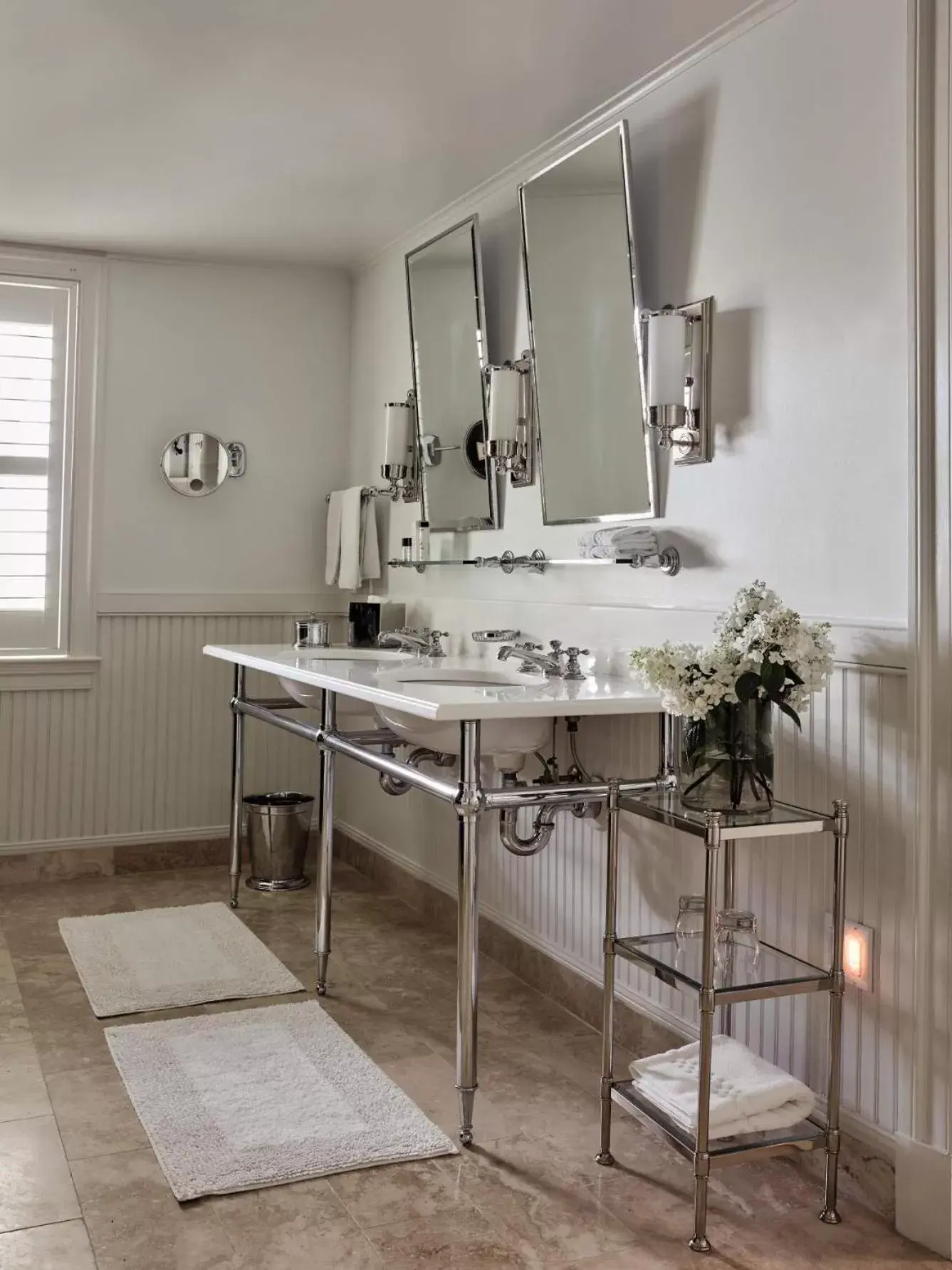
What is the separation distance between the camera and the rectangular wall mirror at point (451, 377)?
10.9 ft

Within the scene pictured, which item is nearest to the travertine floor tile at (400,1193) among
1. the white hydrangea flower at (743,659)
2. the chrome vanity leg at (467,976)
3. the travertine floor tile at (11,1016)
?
the chrome vanity leg at (467,976)

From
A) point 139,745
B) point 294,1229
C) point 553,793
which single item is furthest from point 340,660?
point 294,1229

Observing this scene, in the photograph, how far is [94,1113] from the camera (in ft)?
7.50

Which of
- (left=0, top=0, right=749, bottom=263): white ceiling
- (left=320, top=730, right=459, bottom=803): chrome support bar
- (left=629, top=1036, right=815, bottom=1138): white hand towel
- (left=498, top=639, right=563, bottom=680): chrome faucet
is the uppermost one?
(left=0, top=0, right=749, bottom=263): white ceiling

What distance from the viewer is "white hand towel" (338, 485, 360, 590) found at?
4.03 meters

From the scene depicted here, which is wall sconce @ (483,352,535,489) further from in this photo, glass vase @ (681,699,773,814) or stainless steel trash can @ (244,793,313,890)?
stainless steel trash can @ (244,793,313,890)

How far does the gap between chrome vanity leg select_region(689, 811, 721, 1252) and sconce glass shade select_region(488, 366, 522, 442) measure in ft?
4.79

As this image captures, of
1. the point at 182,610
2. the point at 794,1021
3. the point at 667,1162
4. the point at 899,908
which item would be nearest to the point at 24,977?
the point at 182,610

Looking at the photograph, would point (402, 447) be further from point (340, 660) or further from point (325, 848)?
point (325, 848)

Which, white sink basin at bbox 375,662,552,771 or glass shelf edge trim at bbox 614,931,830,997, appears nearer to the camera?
glass shelf edge trim at bbox 614,931,830,997

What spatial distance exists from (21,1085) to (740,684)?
5.54 ft

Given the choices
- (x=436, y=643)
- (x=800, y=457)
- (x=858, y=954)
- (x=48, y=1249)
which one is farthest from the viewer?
(x=436, y=643)

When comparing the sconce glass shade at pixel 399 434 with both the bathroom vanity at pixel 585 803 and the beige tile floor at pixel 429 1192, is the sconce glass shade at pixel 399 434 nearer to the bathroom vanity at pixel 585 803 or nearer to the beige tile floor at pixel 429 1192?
the bathroom vanity at pixel 585 803

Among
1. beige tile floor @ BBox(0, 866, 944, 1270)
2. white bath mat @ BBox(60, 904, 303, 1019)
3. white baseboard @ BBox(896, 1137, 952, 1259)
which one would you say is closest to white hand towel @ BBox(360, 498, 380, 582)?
white bath mat @ BBox(60, 904, 303, 1019)
